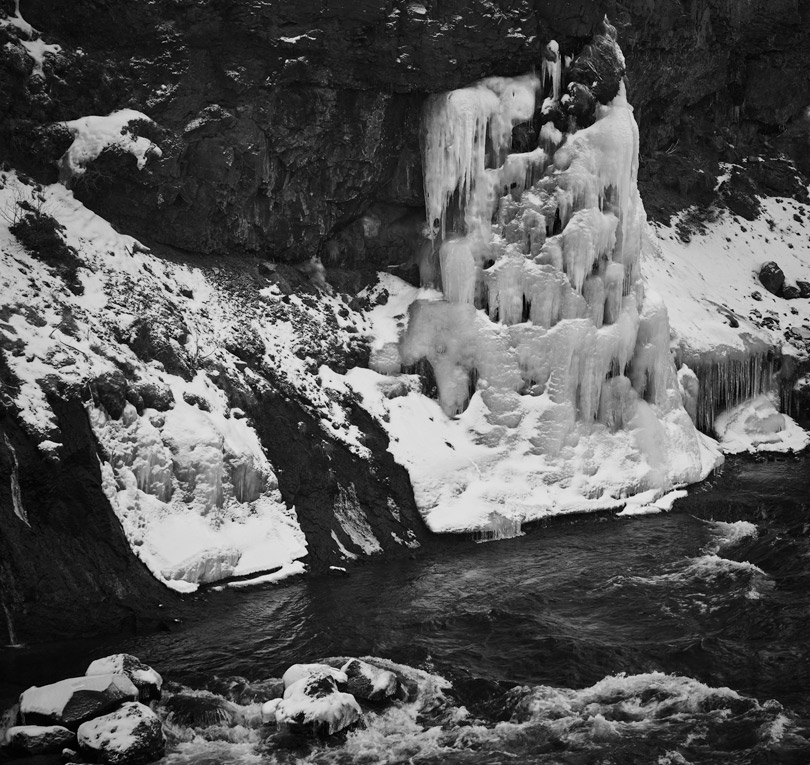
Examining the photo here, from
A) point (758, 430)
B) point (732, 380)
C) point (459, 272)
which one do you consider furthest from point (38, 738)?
point (758, 430)

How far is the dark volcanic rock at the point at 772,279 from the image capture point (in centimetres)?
3550

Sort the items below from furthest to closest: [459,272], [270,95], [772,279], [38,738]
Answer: [772,279] < [459,272] < [270,95] < [38,738]

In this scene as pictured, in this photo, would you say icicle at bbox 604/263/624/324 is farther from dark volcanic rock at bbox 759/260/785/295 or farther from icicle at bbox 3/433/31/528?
icicle at bbox 3/433/31/528

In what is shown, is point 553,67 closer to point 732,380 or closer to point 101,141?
point 732,380

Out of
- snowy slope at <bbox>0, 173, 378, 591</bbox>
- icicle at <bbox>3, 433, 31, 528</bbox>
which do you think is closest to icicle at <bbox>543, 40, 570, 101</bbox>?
snowy slope at <bbox>0, 173, 378, 591</bbox>

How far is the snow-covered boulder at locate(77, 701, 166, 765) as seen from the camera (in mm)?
13344

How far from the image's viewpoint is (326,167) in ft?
87.2

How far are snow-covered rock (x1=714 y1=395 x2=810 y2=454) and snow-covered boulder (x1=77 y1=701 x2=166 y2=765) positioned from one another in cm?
2146

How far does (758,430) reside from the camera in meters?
31.3

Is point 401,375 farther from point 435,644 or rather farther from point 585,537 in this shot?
point 435,644

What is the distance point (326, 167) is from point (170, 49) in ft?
15.8

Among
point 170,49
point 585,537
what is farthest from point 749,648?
point 170,49

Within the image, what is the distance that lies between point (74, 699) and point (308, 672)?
3.36 metres

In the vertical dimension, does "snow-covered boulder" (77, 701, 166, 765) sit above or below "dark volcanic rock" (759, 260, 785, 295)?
below
